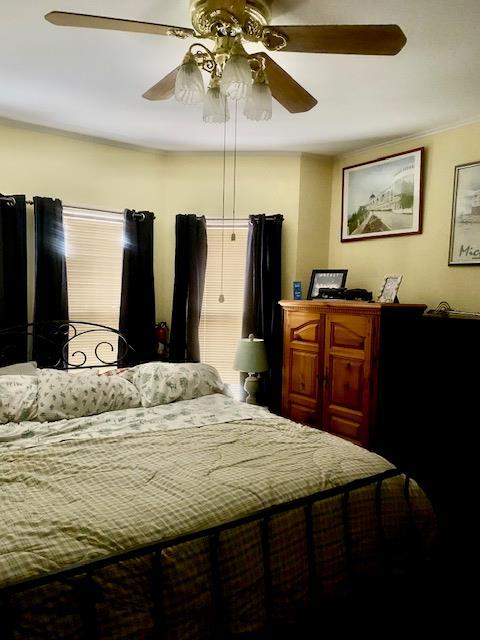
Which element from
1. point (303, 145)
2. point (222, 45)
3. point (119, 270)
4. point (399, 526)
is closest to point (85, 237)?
point (119, 270)

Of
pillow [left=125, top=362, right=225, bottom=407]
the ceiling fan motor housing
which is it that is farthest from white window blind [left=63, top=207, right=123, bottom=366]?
the ceiling fan motor housing

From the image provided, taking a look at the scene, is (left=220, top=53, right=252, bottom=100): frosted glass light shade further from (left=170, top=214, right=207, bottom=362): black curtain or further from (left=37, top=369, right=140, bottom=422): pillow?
(left=170, top=214, right=207, bottom=362): black curtain

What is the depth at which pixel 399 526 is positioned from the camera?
5.54 feet

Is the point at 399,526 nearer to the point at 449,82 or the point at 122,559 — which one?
the point at 122,559

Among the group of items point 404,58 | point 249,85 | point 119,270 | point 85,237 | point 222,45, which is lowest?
point 119,270

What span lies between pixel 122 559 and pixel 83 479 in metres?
0.61

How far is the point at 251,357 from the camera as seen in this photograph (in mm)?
3400

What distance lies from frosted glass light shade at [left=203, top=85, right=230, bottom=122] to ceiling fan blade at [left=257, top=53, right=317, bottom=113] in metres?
0.21

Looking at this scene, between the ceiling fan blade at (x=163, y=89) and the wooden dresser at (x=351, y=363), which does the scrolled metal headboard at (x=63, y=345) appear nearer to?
the wooden dresser at (x=351, y=363)

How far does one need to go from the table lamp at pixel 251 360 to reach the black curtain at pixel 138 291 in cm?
81

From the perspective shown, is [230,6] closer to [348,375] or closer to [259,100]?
[259,100]

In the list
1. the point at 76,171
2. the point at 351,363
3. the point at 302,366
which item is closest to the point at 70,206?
the point at 76,171

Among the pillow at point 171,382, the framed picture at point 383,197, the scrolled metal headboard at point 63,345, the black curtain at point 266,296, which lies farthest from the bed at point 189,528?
the framed picture at point 383,197

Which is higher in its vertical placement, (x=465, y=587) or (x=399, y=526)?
(x=399, y=526)
